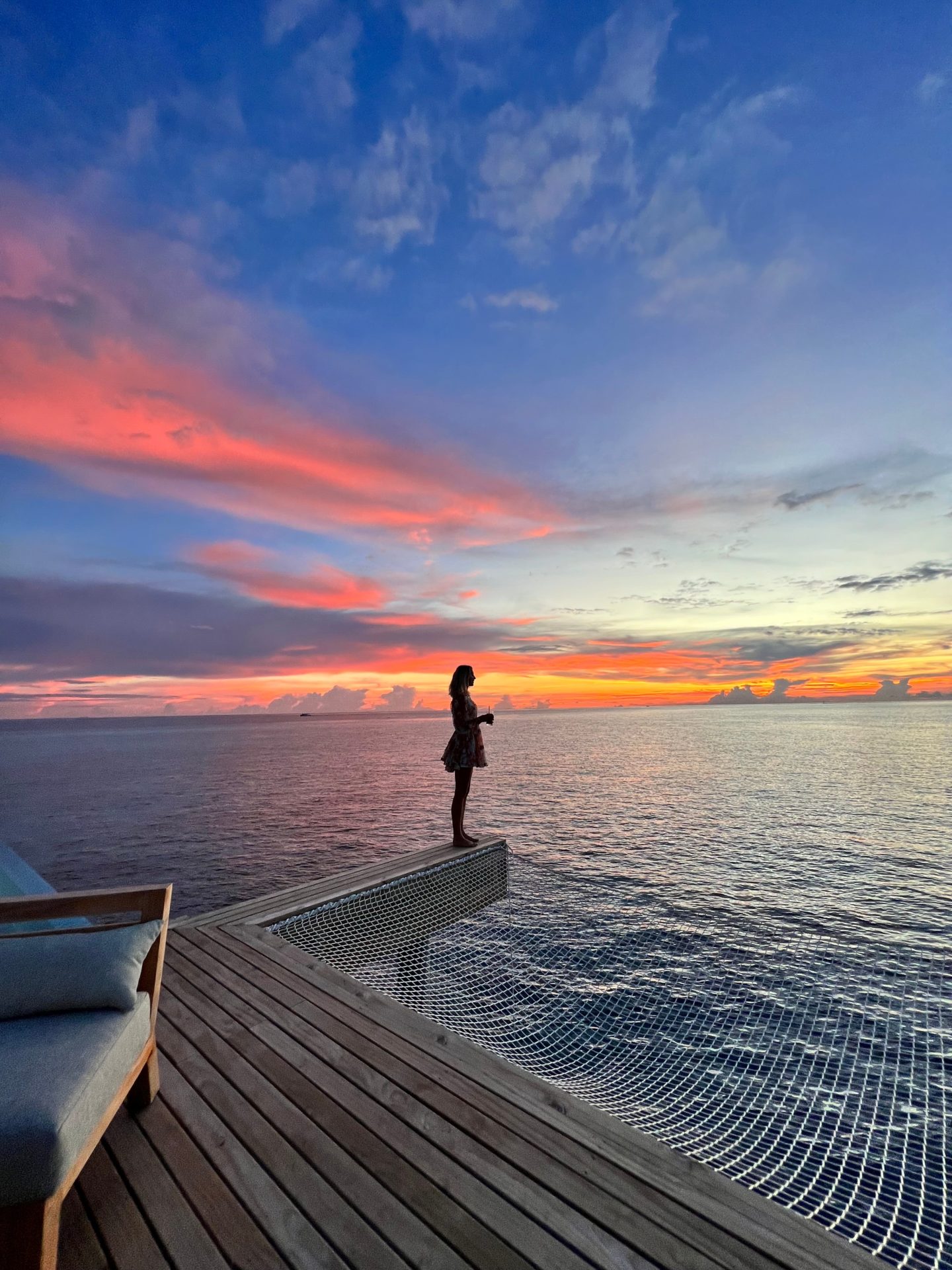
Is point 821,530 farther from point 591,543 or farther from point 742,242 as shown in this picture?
point 742,242

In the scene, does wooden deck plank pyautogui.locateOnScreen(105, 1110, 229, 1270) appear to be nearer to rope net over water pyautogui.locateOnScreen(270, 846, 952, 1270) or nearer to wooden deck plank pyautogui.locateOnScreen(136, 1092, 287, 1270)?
wooden deck plank pyautogui.locateOnScreen(136, 1092, 287, 1270)

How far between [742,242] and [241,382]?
998cm

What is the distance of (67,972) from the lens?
197 centimetres

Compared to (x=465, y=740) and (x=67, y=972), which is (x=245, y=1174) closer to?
(x=67, y=972)

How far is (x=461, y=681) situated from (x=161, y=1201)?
4489mm

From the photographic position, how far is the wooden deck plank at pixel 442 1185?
158cm

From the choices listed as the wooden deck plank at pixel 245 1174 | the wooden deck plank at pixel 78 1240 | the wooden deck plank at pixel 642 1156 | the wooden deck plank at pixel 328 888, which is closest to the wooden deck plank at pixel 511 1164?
the wooden deck plank at pixel 642 1156

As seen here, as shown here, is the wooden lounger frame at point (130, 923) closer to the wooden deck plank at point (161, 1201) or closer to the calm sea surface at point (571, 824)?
the wooden deck plank at point (161, 1201)

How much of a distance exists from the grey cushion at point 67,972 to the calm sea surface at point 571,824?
926 centimetres

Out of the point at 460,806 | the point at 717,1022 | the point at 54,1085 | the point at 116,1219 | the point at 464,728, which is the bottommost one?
the point at 717,1022

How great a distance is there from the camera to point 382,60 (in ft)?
→ 28.4

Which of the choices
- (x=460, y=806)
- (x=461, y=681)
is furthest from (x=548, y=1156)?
(x=460, y=806)

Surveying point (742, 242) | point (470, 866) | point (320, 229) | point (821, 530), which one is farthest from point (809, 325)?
point (821, 530)

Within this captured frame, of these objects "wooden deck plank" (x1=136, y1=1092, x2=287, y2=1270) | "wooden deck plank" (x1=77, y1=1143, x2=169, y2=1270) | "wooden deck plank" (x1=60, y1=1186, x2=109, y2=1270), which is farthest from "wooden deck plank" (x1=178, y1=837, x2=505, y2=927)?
"wooden deck plank" (x1=60, y1=1186, x2=109, y2=1270)
